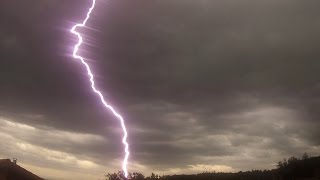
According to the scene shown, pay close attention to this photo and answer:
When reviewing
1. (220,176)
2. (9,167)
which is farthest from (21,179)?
(220,176)

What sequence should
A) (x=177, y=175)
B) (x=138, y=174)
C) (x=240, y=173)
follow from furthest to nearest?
(x=138, y=174) < (x=177, y=175) < (x=240, y=173)

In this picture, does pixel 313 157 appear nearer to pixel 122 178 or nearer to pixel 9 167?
pixel 122 178

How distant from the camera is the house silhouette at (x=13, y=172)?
35.7 metres

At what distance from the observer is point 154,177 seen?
40.8 metres

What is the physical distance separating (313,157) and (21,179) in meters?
25.1

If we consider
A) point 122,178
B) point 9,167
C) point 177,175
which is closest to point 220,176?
point 177,175

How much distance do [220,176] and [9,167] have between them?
1846 centimetres

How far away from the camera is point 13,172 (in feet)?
119

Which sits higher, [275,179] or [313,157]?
[313,157]

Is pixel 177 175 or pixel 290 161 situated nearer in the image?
pixel 290 161

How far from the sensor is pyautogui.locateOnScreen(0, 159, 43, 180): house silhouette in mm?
35656

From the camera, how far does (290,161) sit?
35469 millimetres

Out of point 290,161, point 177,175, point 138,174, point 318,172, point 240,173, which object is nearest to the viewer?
point 318,172

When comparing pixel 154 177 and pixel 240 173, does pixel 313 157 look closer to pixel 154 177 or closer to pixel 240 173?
pixel 240 173
